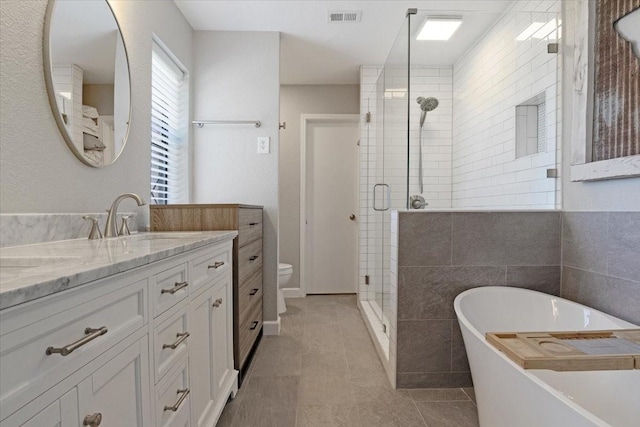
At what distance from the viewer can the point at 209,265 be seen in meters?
1.51

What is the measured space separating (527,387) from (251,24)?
2.90 meters

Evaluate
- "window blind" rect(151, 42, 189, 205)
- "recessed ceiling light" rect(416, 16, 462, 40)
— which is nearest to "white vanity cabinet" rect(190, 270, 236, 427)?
"window blind" rect(151, 42, 189, 205)

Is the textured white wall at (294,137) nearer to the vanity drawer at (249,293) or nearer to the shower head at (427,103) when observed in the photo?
A: the vanity drawer at (249,293)

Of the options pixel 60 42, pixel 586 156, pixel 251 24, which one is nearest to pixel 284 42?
pixel 251 24

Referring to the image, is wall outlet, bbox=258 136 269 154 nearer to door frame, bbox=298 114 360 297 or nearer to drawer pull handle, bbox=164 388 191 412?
door frame, bbox=298 114 360 297

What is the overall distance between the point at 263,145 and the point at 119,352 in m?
2.26

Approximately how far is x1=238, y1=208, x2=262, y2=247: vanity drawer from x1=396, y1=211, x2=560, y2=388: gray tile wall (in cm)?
91

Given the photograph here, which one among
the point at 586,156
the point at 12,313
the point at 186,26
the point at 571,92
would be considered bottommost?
the point at 12,313

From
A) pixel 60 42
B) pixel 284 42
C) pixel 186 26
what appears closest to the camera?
pixel 60 42

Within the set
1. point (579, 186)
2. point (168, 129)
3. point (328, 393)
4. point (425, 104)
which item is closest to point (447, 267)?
point (579, 186)

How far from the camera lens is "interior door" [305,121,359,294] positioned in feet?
13.9

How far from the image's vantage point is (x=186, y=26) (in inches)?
108

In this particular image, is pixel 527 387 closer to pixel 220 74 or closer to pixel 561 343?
pixel 561 343

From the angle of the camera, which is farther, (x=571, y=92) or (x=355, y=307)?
(x=355, y=307)
